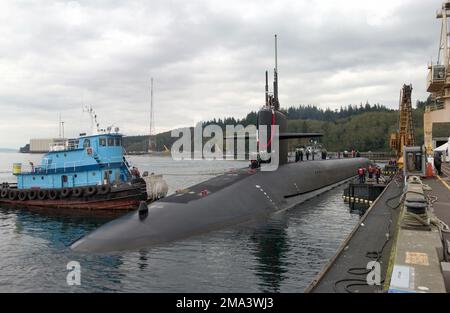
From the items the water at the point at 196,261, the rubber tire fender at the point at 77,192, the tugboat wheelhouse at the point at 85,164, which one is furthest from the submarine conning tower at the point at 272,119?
the rubber tire fender at the point at 77,192

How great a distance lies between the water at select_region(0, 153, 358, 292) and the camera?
10828mm

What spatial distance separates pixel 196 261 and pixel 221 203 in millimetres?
5137

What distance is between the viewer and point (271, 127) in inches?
888

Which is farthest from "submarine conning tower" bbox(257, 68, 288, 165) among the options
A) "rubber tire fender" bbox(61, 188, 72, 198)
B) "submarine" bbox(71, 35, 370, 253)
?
"rubber tire fender" bbox(61, 188, 72, 198)

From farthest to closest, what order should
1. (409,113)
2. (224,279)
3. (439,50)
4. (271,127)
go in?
(409,113)
(439,50)
(271,127)
(224,279)

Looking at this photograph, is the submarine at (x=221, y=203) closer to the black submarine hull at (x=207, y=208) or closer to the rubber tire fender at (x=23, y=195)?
the black submarine hull at (x=207, y=208)

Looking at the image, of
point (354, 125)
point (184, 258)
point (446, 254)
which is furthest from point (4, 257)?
point (354, 125)

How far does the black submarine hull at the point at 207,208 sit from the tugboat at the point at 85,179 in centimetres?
835

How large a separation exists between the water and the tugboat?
23.6ft

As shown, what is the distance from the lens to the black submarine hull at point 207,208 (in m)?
13.9

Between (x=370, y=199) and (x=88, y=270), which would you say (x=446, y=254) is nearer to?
(x=88, y=270)

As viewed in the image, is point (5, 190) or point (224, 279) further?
point (5, 190)

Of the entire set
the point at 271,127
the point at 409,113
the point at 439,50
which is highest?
the point at 439,50
